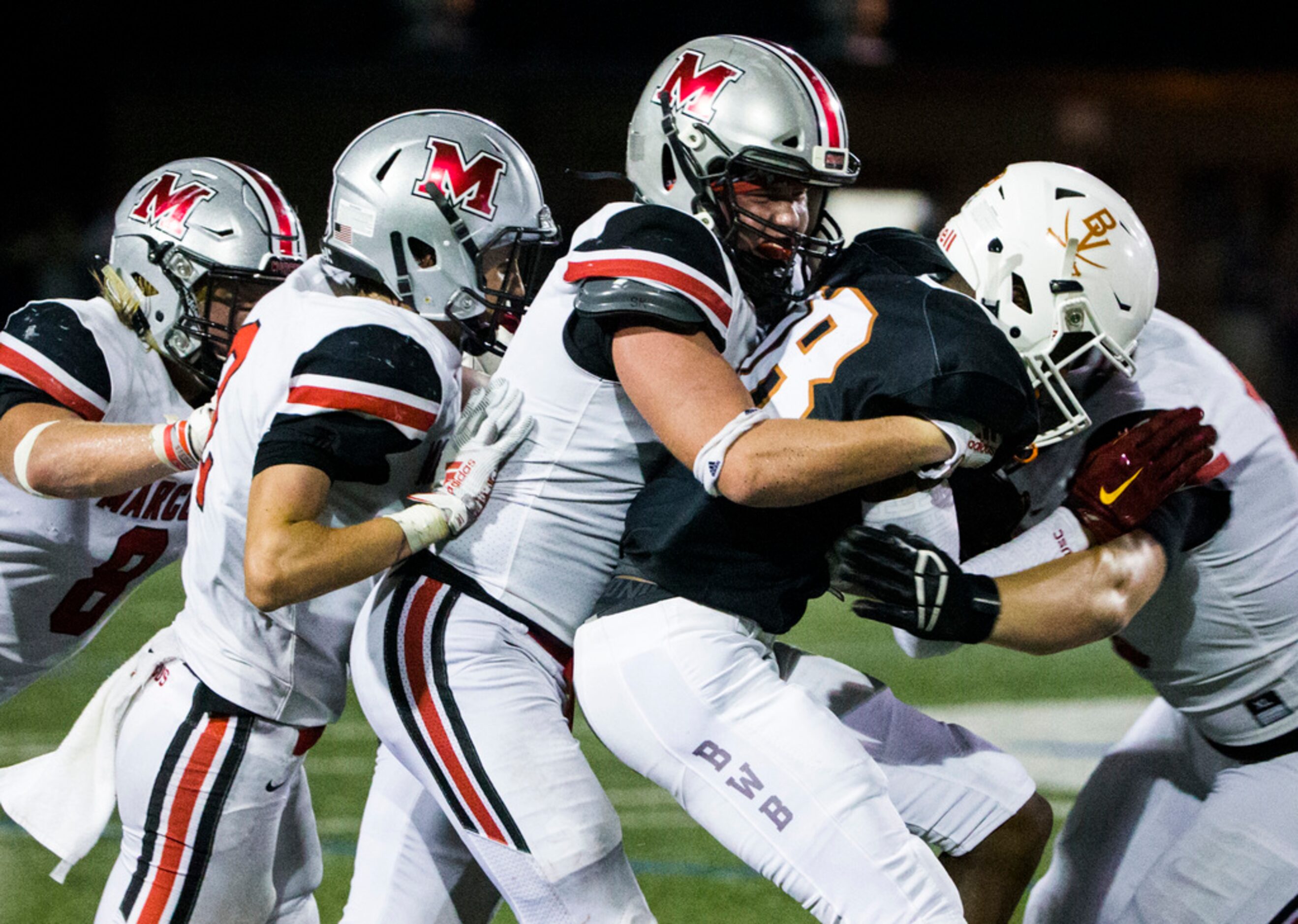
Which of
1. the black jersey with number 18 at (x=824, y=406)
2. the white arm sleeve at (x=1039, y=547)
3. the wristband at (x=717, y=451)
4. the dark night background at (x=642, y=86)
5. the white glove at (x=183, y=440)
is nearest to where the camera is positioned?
the wristband at (x=717, y=451)

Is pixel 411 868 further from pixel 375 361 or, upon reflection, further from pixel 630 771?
pixel 630 771

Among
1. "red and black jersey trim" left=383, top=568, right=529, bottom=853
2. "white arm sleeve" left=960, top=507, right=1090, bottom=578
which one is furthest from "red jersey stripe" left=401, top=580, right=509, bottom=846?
"white arm sleeve" left=960, top=507, right=1090, bottom=578

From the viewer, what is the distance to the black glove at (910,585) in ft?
7.73

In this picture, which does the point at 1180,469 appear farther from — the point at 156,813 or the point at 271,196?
the point at 271,196

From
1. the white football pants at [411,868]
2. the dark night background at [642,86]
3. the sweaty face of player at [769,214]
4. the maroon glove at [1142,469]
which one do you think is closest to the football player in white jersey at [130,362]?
the white football pants at [411,868]

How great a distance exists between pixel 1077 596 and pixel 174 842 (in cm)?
169

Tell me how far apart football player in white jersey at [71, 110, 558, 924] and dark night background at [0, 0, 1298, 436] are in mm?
9511

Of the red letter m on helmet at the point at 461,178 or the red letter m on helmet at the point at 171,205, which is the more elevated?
the red letter m on helmet at the point at 461,178

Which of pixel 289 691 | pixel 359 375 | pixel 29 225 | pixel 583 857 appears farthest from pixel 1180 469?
pixel 29 225

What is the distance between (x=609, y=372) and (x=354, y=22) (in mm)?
13587

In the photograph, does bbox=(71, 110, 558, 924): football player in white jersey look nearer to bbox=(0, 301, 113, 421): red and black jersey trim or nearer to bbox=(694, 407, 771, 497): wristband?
bbox=(694, 407, 771, 497): wristband

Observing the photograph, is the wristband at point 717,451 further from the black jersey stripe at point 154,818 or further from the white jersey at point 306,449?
the black jersey stripe at point 154,818

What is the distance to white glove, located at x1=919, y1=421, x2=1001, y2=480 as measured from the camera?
7.36ft

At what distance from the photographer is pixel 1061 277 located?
274 centimetres
